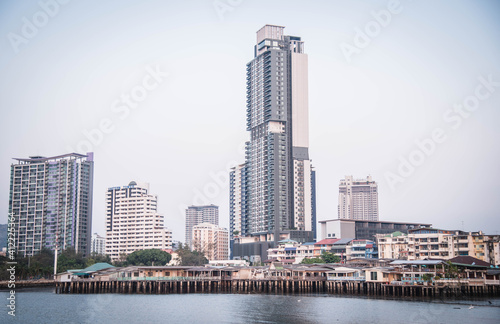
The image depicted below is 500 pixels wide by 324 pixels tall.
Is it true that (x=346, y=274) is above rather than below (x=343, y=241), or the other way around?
below

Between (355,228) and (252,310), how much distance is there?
105251mm

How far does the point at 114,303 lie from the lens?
91.6 metres

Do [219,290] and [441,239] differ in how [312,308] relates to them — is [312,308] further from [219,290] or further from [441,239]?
[441,239]

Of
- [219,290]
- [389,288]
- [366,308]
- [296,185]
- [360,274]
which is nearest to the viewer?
[366,308]

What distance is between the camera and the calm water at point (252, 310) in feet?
227

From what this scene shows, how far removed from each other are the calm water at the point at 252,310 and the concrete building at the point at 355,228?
7867 centimetres

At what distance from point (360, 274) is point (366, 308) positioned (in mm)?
30070

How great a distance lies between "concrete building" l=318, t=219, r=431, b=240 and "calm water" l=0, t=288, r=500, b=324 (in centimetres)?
7867

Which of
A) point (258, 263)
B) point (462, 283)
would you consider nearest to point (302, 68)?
point (258, 263)

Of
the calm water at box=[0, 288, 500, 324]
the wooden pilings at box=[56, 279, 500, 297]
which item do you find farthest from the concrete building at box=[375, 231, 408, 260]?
the calm water at box=[0, 288, 500, 324]

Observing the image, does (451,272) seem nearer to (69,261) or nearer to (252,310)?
(252,310)

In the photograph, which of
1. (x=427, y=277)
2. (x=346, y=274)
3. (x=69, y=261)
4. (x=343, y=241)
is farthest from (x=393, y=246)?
(x=69, y=261)

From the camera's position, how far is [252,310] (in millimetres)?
79500

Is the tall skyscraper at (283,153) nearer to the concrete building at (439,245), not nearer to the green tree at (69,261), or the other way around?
the concrete building at (439,245)
